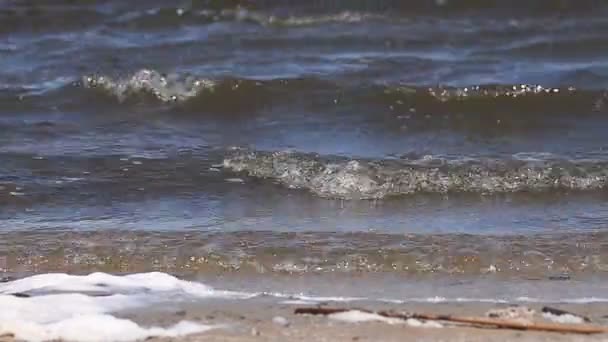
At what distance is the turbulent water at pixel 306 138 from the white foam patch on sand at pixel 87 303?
11.4 inches

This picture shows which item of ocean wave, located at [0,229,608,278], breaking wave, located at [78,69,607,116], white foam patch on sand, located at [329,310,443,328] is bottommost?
ocean wave, located at [0,229,608,278]

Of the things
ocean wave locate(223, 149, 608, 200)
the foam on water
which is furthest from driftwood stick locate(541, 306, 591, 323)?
the foam on water

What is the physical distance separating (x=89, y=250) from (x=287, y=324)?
144 cm

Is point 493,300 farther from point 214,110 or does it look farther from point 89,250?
point 214,110

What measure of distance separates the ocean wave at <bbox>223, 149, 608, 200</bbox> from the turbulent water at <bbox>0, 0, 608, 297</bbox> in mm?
16

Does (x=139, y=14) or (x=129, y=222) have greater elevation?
(x=139, y=14)

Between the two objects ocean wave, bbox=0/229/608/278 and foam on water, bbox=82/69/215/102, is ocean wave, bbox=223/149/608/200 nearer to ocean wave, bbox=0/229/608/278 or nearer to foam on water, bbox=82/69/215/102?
ocean wave, bbox=0/229/608/278

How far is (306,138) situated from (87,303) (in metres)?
3.30

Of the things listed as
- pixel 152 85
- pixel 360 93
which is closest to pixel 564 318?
pixel 360 93

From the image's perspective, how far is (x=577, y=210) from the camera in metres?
5.37

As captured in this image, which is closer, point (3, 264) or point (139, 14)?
point (3, 264)

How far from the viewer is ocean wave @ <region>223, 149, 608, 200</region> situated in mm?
5746

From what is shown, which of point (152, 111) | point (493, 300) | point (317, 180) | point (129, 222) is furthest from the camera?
point (152, 111)

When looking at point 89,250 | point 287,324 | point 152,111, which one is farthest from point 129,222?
point 152,111
